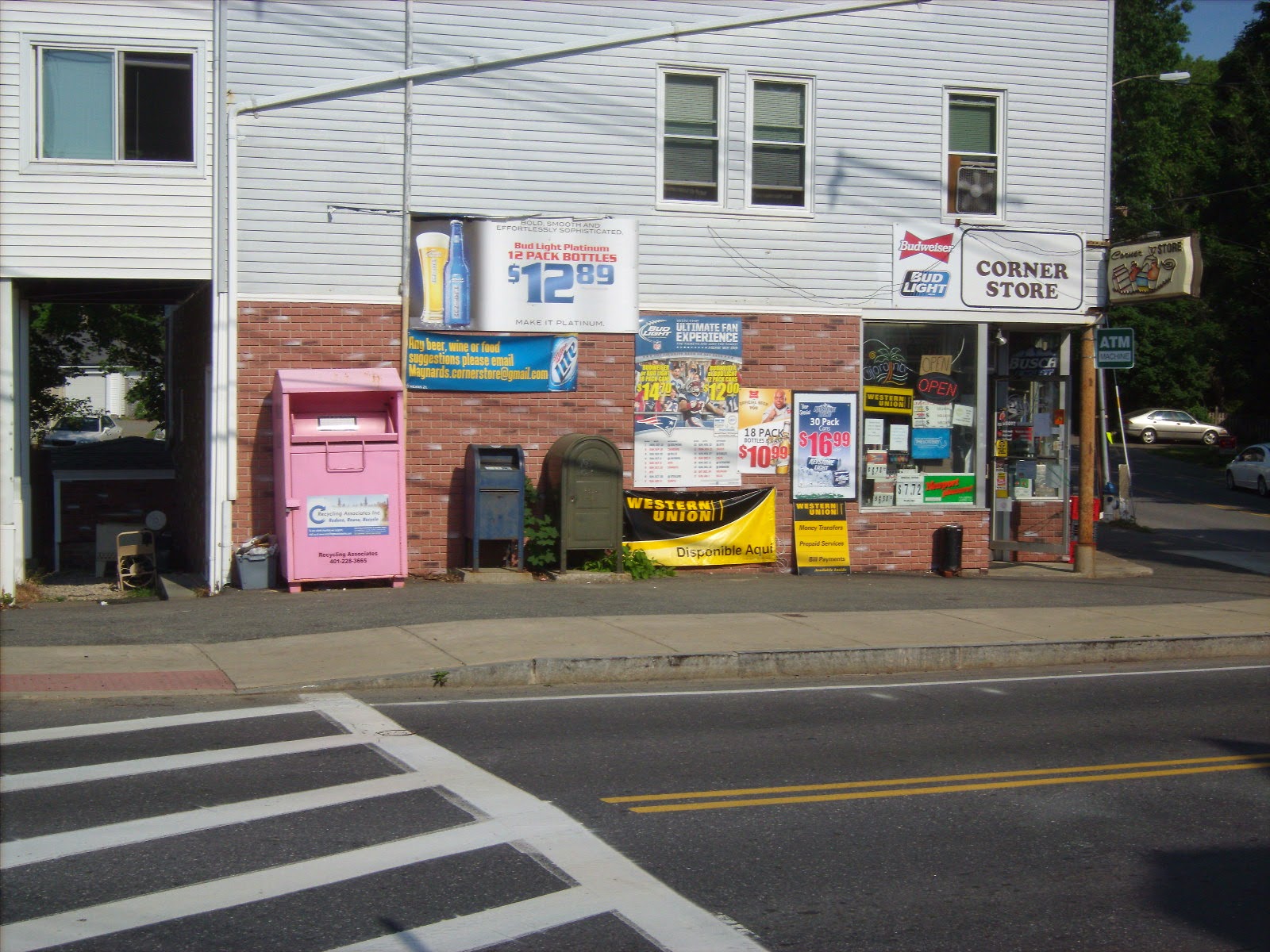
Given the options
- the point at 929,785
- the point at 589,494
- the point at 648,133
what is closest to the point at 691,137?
the point at 648,133

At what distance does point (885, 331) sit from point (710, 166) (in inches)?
131

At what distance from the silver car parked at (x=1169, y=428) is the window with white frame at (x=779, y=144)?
3774cm

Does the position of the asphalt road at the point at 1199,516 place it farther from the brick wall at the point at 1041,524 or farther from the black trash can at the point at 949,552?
the black trash can at the point at 949,552

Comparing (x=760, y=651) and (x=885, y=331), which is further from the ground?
(x=885, y=331)

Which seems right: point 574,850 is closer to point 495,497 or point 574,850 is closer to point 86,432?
point 495,497

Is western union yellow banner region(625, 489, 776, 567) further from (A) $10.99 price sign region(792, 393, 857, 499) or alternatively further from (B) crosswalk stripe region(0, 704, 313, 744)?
(B) crosswalk stripe region(0, 704, 313, 744)

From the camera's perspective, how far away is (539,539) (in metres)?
15.2

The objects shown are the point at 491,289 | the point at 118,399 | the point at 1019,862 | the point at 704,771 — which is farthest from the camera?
the point at 118,399

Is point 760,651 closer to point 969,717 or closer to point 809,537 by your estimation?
point 969,717

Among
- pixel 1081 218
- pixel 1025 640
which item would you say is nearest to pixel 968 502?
pixel 1081 218

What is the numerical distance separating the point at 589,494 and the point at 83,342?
66.7 ft

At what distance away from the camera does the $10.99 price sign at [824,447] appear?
1662cm

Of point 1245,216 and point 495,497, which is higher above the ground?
point 1245,216

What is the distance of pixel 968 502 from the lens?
57.3 ft
